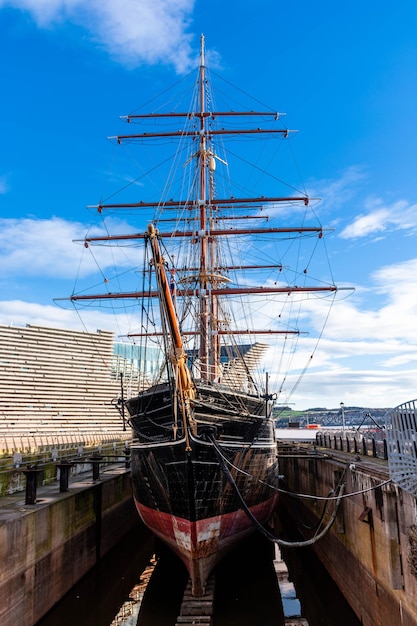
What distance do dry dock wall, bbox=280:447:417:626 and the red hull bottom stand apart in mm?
3062

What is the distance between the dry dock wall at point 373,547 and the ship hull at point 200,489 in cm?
271

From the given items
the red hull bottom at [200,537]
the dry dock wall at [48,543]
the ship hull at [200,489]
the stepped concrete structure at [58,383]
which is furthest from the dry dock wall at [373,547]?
the stepped concrete structure at [58,383]

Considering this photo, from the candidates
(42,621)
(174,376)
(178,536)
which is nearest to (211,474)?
(178,536)

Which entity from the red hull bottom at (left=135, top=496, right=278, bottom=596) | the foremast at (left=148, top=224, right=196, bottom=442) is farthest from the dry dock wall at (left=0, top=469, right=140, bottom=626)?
the foremast at (left=148, top=224, right=196, bottom=442)

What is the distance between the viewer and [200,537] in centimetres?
1198

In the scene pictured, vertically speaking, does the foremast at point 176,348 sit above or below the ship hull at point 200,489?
above

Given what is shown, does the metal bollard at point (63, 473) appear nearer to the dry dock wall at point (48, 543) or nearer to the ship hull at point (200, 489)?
the dry dock wall at point (48, 543)

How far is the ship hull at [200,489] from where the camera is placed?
1191 centimetres

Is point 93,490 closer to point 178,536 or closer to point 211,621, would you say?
point 178,536

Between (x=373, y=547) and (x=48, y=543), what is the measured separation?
8.01 metres

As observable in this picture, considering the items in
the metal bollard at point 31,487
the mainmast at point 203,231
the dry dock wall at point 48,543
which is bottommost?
the dry dock wall at point 48,543

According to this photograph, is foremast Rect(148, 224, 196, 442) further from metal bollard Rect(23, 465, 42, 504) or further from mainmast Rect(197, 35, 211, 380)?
mainmast Rect(197, 35, 211, 380)

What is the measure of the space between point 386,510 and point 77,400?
36544mm

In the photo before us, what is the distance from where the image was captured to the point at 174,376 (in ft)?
40.0
